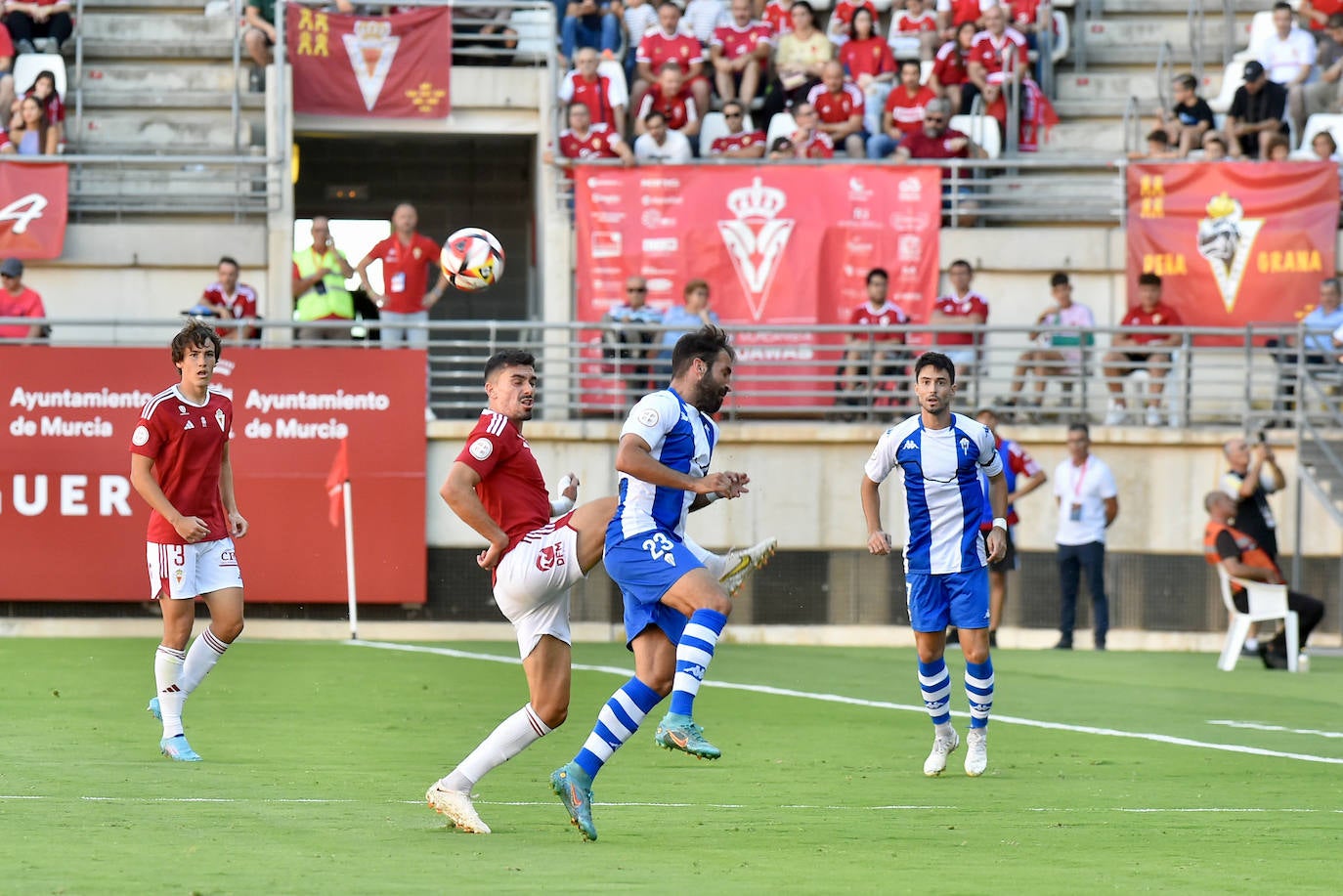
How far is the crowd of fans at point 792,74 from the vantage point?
25172 mm

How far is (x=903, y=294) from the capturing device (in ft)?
80.5

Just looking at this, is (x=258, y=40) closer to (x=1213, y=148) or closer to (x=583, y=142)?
(x=583, y=142)

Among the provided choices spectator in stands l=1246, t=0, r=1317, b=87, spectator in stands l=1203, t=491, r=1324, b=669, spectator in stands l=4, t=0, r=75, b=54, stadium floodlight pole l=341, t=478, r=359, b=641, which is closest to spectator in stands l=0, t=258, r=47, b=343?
stadium floodlight pole l=341, t=478, r=359, b=641

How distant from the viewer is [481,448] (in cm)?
900

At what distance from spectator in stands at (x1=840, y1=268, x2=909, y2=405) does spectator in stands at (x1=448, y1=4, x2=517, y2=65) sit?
6164mm

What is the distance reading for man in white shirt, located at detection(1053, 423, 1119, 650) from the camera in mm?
21969

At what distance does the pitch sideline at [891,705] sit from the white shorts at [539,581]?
17.7 ft

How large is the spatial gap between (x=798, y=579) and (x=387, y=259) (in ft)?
19.0

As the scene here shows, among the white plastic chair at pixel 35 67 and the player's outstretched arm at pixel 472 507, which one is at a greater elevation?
the white plastic chair at pixel 35 67

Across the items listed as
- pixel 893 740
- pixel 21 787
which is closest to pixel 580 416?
pixel 893 740

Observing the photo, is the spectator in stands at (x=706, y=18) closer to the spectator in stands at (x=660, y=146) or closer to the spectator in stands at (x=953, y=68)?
the spectator in stands at (x=660, y=146)

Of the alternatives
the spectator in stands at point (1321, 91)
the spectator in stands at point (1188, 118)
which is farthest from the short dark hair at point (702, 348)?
the spectator in stands at point (1321, 91)

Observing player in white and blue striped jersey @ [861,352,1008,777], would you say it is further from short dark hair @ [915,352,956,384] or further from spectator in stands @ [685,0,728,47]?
spectator in stands @ [685,0,728,47]

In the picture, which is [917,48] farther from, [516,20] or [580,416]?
[580,416]
